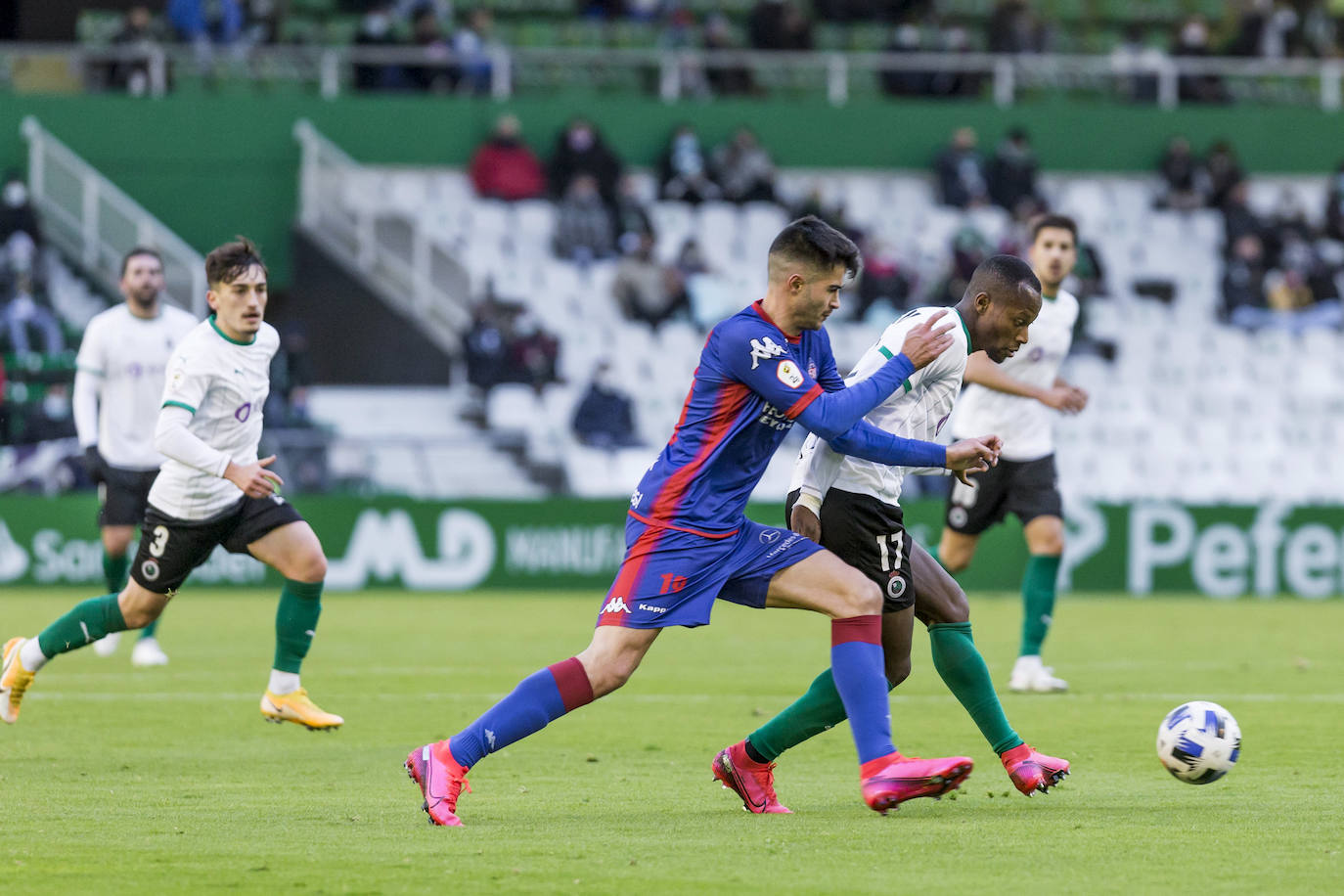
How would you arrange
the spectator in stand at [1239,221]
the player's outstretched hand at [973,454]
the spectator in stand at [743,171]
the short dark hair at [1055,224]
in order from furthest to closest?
the spectator in stand at [1239,221] < the spectator in stand at [743,171] < the short dark hair at [1055,224] < the player's outstretched hand at [973,454]

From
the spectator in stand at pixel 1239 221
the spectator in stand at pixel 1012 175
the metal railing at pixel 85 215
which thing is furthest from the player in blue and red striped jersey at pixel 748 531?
the spectator in stand at pixel 1239 221

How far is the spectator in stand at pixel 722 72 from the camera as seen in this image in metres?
25.1

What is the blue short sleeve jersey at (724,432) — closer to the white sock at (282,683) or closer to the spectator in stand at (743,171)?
the white sock at (282,683)

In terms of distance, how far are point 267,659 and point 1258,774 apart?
6.81m

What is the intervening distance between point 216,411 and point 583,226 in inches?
589

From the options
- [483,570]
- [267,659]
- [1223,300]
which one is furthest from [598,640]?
[1223,300]

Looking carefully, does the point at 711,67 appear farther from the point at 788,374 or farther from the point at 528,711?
the point at 528,711

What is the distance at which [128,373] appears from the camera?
37.8ft

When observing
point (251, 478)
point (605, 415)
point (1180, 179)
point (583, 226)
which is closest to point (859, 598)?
point (251, 478)

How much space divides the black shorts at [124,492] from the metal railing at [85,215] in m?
9.42

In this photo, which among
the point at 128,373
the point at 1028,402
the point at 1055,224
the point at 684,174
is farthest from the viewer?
the point at 684,174

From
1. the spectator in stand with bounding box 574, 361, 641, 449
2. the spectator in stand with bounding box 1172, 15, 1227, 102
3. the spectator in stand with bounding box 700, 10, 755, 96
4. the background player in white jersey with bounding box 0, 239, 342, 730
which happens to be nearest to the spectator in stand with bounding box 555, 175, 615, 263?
the spectator in stand with bounding box 700, 10, 755, 96

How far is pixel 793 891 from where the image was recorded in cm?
499

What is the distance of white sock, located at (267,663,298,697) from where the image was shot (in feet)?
28.6
